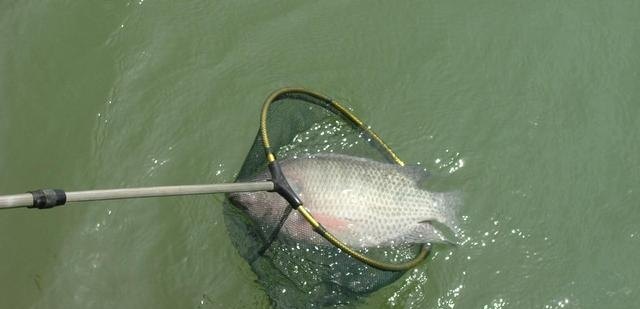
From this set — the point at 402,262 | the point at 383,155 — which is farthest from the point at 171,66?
the point at 402,262

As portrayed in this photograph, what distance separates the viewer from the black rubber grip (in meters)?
2.52

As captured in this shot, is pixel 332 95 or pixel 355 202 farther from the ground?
pixel 332 95

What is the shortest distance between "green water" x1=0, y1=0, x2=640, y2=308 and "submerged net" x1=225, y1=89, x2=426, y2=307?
0.58 feet

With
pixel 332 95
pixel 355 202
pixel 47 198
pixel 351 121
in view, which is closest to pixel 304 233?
pixel 355 202

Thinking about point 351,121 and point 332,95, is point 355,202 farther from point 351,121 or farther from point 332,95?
point 332,95

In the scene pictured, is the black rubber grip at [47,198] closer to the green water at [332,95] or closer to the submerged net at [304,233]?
the submerged net at [304,233]

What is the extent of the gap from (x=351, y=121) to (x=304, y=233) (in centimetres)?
65

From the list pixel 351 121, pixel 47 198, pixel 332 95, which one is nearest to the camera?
pixel 47 198

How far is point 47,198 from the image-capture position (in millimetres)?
2531

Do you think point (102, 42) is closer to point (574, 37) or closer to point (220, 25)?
point (220, 25)

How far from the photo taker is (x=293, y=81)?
4633 mm

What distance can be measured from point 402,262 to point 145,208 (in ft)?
4.86

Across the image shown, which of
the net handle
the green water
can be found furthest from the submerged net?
the green water

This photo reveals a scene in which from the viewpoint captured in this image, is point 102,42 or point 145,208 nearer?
point 145,208
